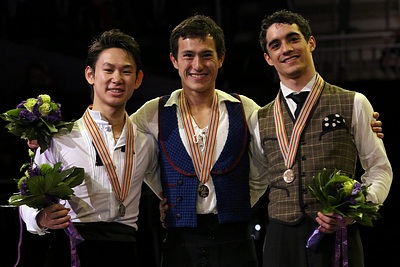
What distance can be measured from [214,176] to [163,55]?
10.7 feet

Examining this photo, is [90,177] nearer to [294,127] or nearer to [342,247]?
[294,127]

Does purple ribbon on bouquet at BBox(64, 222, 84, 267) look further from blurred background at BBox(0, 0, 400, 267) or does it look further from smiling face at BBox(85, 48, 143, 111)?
blurred background at BBox(0, 0, 400, 267)

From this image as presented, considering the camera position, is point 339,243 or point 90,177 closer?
point 339,243

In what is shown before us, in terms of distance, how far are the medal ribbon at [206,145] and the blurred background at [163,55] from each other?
1.98m

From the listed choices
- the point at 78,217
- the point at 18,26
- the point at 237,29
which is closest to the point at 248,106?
the point at 78,217

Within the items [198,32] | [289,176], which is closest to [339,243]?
[289,176]

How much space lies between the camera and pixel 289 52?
10.9ft

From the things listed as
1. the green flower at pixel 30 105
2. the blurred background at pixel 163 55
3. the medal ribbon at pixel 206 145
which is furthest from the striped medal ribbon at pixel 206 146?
the blurred background at pixel 163 55

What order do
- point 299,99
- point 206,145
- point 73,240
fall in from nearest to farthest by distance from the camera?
point 73,240 → point 299,99 → point 206,145

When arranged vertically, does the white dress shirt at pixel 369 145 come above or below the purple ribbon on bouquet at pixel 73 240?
above

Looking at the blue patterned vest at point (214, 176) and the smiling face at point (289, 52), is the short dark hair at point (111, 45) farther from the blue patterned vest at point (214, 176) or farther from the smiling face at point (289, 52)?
the smiling face at point (289, 52)

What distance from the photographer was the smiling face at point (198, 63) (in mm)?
3432

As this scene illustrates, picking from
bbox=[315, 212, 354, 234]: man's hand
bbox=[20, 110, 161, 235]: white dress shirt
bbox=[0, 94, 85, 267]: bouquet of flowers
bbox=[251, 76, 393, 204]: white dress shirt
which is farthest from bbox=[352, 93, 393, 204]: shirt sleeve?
bbox=[0, 94, 85, 267]: bouquet of flowers

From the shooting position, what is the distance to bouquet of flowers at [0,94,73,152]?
312 cm
